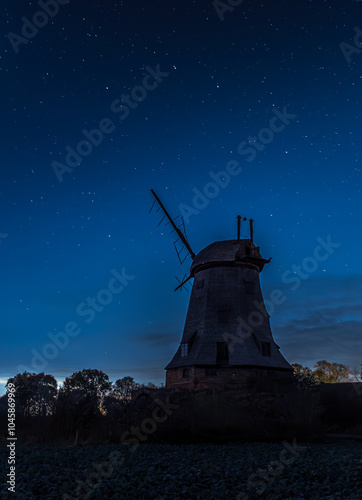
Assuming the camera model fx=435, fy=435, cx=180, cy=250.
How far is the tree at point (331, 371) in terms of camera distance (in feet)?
233

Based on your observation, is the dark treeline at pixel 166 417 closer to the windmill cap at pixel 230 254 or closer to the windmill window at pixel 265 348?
the windmill window at pixel 265 348

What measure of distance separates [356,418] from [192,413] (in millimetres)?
14791

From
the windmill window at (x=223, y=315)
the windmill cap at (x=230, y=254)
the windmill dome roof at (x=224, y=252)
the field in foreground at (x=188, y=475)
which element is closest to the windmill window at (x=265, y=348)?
the windmill window at (x=223, y=315)

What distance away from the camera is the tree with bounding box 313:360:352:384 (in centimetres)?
7088

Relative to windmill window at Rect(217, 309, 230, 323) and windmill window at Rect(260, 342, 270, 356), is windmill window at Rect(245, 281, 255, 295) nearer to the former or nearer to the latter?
windmill window at Rect(217, 309, 230, 323)

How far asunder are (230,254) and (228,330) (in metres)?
6.37

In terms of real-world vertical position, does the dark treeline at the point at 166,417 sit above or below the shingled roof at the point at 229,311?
below

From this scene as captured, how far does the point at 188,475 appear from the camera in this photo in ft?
37.7

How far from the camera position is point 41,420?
20.7m

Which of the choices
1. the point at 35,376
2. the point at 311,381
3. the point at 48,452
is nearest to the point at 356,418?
the point at 311,381

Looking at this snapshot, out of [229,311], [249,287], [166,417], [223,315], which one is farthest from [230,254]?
[166,417]

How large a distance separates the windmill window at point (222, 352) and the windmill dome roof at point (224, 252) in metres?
6.93

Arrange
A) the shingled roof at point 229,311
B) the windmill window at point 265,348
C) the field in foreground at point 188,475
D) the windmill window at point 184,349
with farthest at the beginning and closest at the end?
1. the windmill window at point 184,349
2. the windmill window at point 265,348
3. the shingled roof at point 229,311
4. the field in foreground at point 188,475

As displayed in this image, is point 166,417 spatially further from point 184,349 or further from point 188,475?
point 184,349
